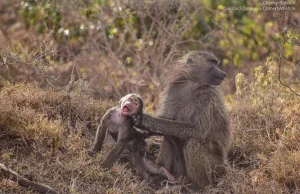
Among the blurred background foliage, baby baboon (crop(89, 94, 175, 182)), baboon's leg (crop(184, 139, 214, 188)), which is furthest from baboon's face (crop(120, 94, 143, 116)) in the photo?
the blurred background foliage

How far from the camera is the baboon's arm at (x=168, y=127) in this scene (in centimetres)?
494

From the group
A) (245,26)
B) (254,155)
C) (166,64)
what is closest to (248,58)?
(245,26)

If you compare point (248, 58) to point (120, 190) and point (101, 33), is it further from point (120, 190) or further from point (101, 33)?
point (120, 190)

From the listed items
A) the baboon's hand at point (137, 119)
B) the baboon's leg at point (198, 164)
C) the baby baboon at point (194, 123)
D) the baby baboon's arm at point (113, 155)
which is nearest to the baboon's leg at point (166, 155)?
the baby baboon at point (194, 123)

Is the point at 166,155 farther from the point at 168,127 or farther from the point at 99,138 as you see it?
the point at 99,138

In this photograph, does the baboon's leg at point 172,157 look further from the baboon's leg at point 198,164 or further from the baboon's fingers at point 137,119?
the baboon's fingers at point 137,119

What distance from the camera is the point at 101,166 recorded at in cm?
484

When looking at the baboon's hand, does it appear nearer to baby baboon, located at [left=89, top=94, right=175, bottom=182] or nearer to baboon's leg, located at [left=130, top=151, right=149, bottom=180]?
baby baboon, located at [left=89, top=94, right=175, bottom=182]

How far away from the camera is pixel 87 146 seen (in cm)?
532

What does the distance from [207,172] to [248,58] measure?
5947 millimetres

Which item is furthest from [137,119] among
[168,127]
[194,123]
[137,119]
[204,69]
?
[204,69]

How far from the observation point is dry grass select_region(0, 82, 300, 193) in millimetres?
4645

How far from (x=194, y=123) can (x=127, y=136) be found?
607mm

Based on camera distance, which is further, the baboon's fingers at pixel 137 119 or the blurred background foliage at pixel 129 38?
the blurred background foliage at pixel 129 38
